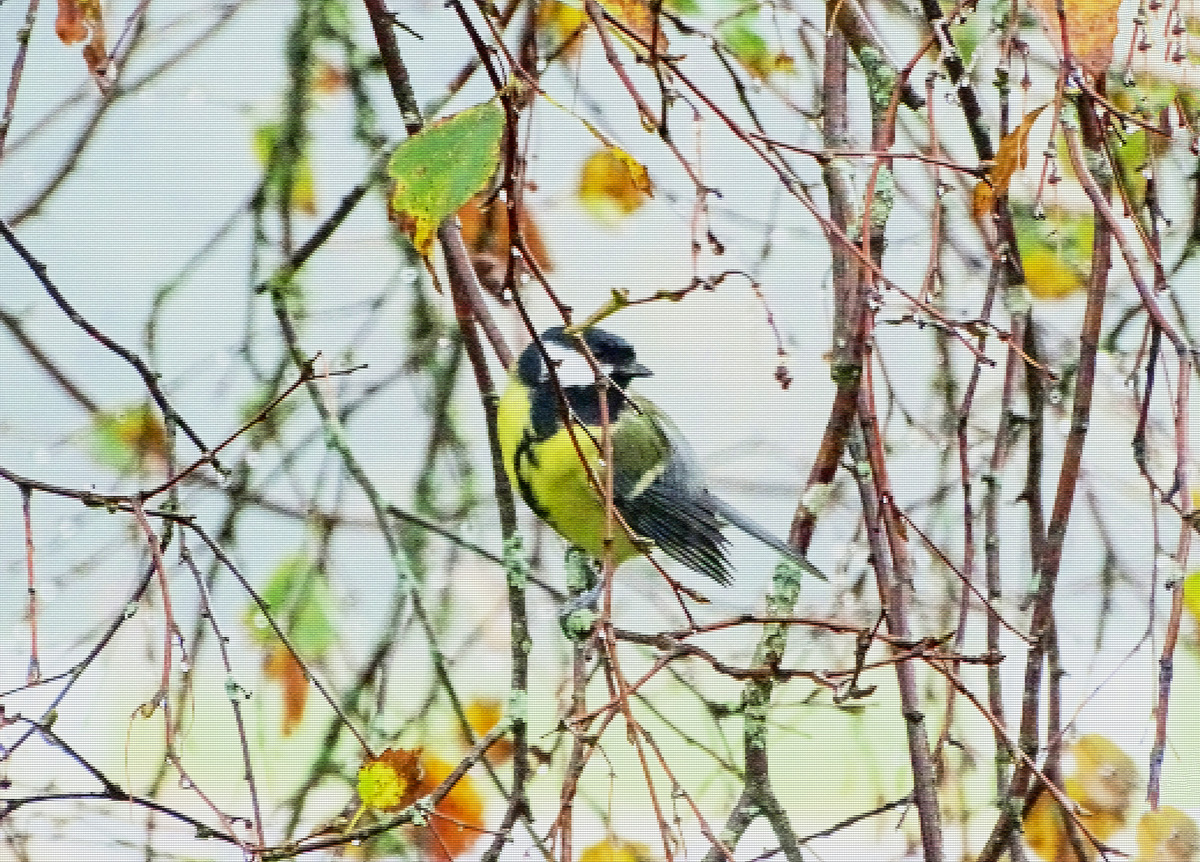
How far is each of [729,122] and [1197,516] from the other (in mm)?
382

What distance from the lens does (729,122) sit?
2.41 feet

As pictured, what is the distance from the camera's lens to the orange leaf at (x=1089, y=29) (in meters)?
0.82

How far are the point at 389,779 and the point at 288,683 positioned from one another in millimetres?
892

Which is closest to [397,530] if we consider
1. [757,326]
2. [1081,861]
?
[757,326]

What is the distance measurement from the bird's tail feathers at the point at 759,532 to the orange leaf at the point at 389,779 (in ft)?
1.22

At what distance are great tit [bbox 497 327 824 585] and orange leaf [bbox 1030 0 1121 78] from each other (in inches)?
30.0

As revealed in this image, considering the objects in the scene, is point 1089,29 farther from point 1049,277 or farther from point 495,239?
point 495,239

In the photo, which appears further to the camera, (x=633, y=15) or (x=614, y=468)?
(x=614, y=468)

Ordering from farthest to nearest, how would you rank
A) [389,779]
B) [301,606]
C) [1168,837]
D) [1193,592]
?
[301,606], [1193,592], [1168,837], [389,779]

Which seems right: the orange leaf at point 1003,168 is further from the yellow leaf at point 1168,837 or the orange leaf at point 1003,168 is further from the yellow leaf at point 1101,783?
the yellow leaf at point 1101,783

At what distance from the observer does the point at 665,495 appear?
1.63 metres

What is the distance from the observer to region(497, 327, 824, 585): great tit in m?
1.56

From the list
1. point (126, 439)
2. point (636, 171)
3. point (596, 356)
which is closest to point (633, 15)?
point (636, 171)

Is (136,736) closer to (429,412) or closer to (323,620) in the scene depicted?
(323,620)
